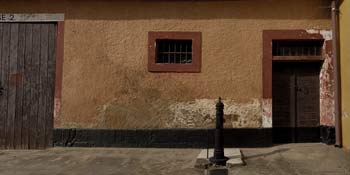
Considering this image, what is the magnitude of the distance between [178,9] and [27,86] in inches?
146

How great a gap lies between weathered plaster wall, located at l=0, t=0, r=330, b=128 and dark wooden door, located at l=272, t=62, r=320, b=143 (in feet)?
1.47

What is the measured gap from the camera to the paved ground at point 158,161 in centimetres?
619

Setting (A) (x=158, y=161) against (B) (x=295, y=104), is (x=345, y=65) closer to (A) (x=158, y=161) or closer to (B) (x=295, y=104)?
(B) (x=295, y=104)

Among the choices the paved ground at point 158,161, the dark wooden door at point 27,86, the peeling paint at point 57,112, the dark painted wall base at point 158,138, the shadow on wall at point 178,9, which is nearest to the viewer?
the paved ground at point 158,161

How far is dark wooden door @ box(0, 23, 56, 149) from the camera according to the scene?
8.38 metres

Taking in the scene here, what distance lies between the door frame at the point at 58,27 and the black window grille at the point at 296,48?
4.63 m

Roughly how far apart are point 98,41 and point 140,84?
51.9 inches

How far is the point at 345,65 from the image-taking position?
751 cm

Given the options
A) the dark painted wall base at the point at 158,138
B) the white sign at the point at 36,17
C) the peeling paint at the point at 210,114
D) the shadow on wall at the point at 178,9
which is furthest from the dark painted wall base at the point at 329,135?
the white sign at the point at 36,17

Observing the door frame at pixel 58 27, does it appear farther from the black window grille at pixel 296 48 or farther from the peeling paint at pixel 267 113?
the black window grille at pixel 296 48

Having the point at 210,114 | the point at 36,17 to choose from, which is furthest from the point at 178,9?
the point at 36,17

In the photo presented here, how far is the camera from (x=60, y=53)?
8.37 m

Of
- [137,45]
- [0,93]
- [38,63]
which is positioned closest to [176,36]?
[137,45]

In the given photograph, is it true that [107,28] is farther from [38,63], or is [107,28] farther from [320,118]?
[320,118]
